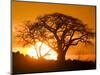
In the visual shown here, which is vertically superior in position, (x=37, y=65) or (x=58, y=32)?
(x=58, y=32)

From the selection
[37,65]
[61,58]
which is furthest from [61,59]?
[37,65]

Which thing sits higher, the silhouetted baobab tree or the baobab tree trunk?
the silhouetted baobab tree

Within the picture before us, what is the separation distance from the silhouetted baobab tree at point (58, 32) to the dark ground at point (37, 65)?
10 centimetres

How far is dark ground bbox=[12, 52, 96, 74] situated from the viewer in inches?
98.0

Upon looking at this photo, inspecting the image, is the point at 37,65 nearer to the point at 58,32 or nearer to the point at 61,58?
the point at 61,58

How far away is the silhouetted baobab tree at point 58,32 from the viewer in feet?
8.46

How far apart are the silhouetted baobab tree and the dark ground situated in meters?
0.10

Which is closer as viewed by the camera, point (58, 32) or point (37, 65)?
point (37, 65)

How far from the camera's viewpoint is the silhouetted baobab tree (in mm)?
2580

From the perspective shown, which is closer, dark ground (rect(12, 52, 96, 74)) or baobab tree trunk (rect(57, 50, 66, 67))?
dark ground (rect(12, 52, 96, 74))

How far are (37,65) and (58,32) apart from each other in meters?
0.50

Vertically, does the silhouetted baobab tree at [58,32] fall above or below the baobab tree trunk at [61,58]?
above

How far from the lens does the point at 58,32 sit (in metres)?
2.67

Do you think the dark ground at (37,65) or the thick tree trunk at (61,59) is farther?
the thick tree trunk at (61,59)
